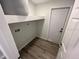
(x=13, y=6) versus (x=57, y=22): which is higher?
(x=13, y=6)

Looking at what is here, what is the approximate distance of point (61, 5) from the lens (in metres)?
1.89

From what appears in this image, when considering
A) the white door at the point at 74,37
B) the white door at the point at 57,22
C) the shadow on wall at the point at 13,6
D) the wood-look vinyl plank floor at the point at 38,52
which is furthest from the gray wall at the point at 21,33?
the white door at the point at 74,37

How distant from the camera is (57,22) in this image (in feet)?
7.19

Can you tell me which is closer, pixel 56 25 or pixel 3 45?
pixel 3 45

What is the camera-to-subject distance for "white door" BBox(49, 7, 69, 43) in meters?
1.97

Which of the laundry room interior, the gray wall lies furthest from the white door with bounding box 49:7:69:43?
the gray wall

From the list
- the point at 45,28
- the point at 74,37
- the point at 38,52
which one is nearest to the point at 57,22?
the point at 45,28

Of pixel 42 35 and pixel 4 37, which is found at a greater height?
pixel 4 37

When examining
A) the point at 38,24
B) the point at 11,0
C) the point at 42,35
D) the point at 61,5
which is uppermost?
the point at 61,5

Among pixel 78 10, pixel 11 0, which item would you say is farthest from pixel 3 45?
pixel 78 10

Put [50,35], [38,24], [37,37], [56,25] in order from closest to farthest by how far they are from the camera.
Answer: [56,25] → [50,35] → [38,24] → [37,37]

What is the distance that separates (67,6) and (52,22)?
0.91 metres

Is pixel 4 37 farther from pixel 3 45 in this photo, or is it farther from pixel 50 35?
pixel 50 35

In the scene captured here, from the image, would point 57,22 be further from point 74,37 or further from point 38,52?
point 74,37
